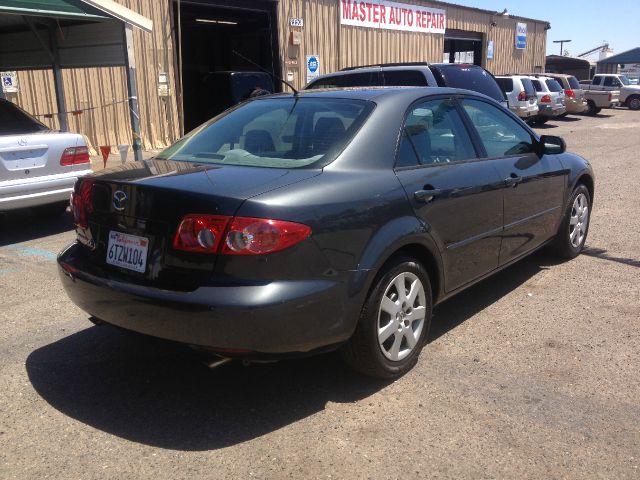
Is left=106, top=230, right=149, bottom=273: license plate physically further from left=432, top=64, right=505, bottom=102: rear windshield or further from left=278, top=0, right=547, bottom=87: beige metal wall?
left=278, top=0, right=547, bottom=87: beige metal wall

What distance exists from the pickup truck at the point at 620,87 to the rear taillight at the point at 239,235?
31.4m

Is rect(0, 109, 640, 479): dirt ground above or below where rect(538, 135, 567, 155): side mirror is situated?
below

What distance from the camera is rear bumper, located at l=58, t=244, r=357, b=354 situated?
2824 mm

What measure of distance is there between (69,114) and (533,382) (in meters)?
12.4

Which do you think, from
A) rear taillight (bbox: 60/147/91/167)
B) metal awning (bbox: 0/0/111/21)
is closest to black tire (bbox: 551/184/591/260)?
rear taillight (bbox: 60/147/91/167)

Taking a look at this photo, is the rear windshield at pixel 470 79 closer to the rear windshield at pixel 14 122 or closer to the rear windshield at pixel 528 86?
the rear windshield at pixel 14 122

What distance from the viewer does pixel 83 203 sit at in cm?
349

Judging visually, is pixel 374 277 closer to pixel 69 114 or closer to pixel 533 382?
pixel 533 382

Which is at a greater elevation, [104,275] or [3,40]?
[3,40]

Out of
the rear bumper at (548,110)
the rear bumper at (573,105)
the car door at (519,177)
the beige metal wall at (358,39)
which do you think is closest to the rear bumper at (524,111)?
the rear bumper at (548,110)

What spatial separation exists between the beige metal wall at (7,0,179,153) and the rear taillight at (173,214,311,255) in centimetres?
1161

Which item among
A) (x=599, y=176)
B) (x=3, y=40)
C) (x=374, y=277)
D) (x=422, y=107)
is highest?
(x=3, y=40)

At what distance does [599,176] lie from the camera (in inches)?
444

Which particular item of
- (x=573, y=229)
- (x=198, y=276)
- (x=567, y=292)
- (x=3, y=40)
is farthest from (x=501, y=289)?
(x=3, y=40)
